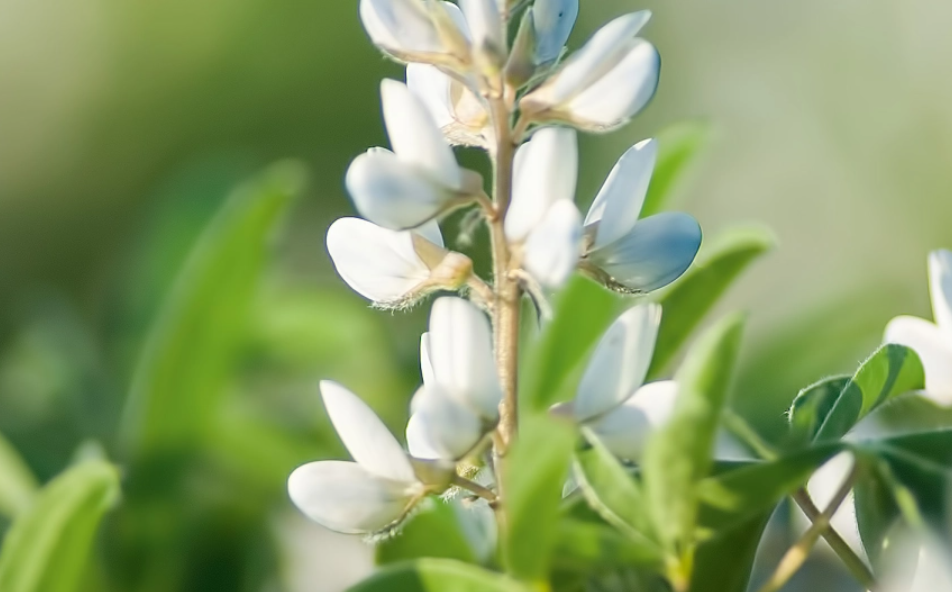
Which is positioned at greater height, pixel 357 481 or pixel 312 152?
pixel 357 481

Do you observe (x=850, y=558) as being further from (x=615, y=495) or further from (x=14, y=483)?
(x=14, y=483)

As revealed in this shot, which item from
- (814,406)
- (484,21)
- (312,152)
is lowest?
(312,152)

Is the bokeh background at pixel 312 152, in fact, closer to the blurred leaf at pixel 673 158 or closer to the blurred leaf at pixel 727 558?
the blurred leaf at pixel 673 158

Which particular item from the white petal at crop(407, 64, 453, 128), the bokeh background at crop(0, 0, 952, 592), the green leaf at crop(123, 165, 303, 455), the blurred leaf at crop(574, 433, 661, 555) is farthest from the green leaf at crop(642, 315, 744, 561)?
the bokeh background at crop(0, 0, 952, 592)

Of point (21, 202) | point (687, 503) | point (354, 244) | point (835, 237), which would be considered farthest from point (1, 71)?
point (687, 503)

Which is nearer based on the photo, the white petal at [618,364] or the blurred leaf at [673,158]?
the white petal at [618,364]

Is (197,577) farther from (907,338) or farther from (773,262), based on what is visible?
(773,262)

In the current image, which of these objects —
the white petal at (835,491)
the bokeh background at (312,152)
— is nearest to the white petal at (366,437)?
the white petal at (835,491)

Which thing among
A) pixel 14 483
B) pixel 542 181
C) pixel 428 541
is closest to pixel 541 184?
pixel 542 181

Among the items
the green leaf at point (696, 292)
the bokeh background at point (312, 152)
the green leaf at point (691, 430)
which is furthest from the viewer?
the bokeh background at point (312, 152)
